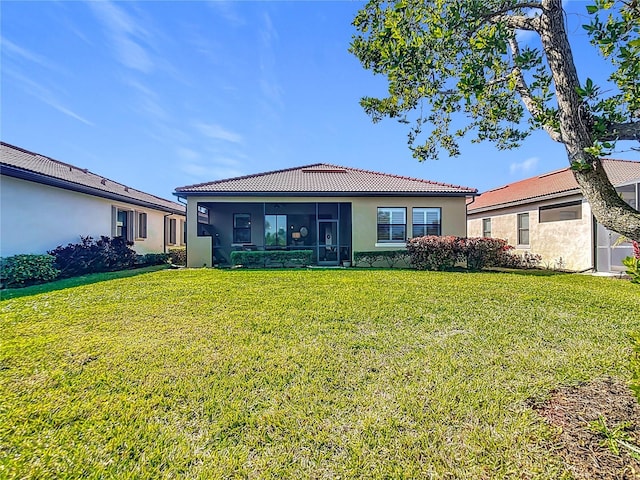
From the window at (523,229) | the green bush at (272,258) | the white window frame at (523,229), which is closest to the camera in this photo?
the green bush at (272,258)

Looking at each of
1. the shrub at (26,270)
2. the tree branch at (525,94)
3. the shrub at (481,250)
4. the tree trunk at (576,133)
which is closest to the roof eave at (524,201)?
the shrub at (481,250)

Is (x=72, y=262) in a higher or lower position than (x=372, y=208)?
lower

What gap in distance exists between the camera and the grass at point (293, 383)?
2438mm

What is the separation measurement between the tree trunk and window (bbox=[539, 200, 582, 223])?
43.9ft

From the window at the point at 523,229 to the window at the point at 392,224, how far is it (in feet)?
22.5

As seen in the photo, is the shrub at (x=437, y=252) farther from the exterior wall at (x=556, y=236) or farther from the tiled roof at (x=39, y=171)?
the tiled roof at (x=39, y=171)

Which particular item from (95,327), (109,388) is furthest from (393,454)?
(95,327)

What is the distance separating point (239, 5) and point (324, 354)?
326 inches

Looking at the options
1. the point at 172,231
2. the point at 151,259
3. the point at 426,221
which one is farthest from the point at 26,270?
the point at 426,221

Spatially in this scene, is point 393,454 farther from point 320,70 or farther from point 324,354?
point 320,70

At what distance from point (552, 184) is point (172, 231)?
75.2 ft

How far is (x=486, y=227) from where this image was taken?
2050 cm

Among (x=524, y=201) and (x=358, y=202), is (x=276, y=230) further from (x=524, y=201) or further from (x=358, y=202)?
(x=524, y=201)

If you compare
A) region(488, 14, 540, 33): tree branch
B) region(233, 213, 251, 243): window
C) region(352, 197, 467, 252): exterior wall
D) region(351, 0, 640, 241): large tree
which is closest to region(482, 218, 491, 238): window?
region(352, 197, 467, 252): exterior wall
